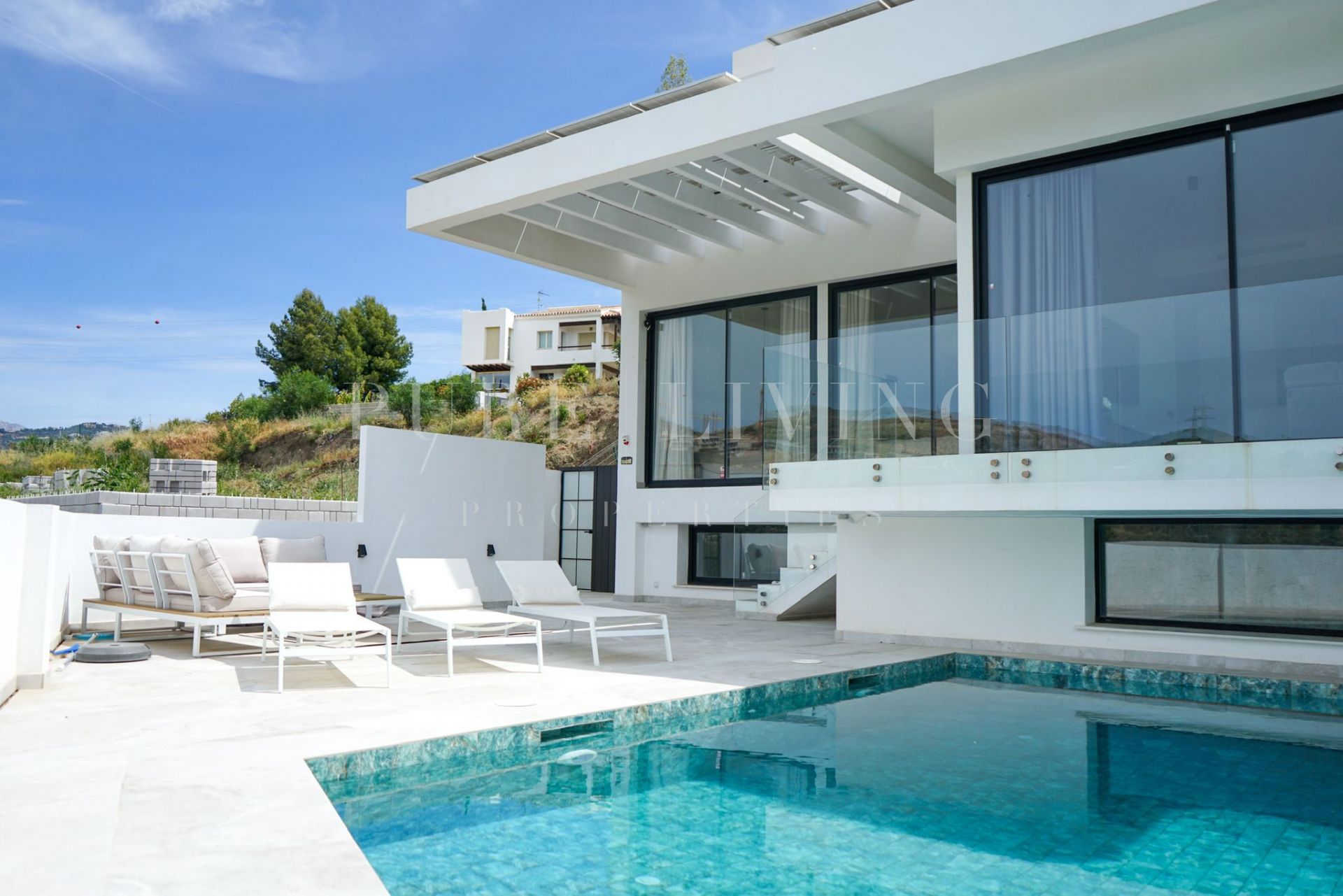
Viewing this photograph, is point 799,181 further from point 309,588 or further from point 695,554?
point 309,588

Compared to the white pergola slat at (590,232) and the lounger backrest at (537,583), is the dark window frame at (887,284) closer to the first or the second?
the white pergola slat at (590,232)

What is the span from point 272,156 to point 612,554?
3969 centimetres

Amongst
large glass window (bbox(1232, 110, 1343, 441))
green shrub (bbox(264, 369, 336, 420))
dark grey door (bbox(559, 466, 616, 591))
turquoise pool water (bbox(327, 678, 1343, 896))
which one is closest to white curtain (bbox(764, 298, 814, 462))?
turquoise pool water (bbox(327, 678, 1343, 896))

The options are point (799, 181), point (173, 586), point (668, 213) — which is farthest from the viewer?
point (668, 213)

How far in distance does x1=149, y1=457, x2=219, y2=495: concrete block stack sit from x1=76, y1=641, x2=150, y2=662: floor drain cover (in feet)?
40.2

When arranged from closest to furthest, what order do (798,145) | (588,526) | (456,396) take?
(798,145), (588,526), (456,396)

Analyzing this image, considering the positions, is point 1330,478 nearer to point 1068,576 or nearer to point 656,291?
point 1068,576

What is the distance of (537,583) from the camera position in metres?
8.99

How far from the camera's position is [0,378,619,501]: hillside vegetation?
29.2 metres

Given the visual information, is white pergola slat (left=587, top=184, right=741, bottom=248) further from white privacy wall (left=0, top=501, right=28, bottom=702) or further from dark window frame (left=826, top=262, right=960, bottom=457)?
white privacy wall (left=0, top=501, right=28, bottom=702)

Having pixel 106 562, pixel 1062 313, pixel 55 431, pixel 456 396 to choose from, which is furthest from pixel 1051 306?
pixel 55 431

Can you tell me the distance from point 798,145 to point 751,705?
6.38m

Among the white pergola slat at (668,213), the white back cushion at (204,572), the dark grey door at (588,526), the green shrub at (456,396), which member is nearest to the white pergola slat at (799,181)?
the white pergola slat at (668,213)

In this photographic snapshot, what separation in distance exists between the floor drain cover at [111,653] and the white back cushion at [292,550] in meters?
2.18
